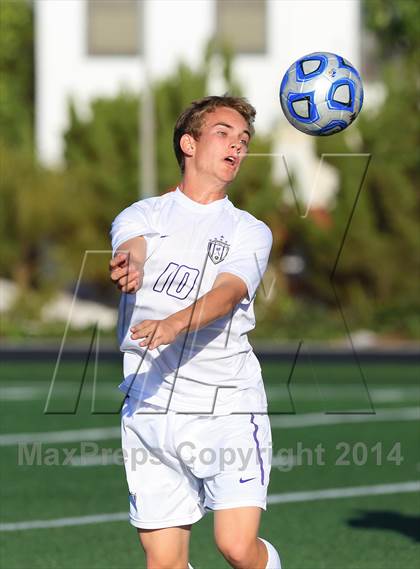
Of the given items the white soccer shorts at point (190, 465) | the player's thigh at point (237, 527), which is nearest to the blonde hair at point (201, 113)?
the white soccer shorts at point (190, 465)

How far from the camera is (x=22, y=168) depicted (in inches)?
1419

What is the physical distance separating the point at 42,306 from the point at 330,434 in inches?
791

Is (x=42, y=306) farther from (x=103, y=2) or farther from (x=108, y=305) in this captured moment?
(x=103, y=2)

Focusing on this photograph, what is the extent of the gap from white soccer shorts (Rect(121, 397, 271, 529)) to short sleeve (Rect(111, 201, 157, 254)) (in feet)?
2.40

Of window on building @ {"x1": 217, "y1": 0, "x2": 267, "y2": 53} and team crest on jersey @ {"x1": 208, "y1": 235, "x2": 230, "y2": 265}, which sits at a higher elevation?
team crest on jersey @ {"x1": 208, "y1": 235, "x2": 230, "y2": 265}

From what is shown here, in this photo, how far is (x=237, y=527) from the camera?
243 inches

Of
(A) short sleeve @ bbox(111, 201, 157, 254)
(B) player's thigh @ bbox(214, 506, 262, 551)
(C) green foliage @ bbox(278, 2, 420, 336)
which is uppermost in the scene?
(A) short sleeve @ bbox(111, 201, 157, 254)

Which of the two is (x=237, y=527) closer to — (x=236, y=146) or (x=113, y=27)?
(x=236, y=146)

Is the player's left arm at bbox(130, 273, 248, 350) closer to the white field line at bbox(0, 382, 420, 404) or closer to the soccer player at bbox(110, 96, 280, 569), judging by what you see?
the soccer player at bbox(110, 96, 280, 569)

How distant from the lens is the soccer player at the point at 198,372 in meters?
6.23

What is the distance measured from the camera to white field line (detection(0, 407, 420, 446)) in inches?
597

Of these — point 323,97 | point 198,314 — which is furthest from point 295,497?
point 198,314

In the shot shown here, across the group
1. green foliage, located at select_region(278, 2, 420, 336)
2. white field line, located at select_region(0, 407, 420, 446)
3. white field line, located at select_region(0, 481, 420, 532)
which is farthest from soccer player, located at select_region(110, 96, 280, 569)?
green foliage, located at select_region(278, 2, 420, 336)

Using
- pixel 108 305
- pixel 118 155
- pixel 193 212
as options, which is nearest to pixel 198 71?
pixel 118 155
